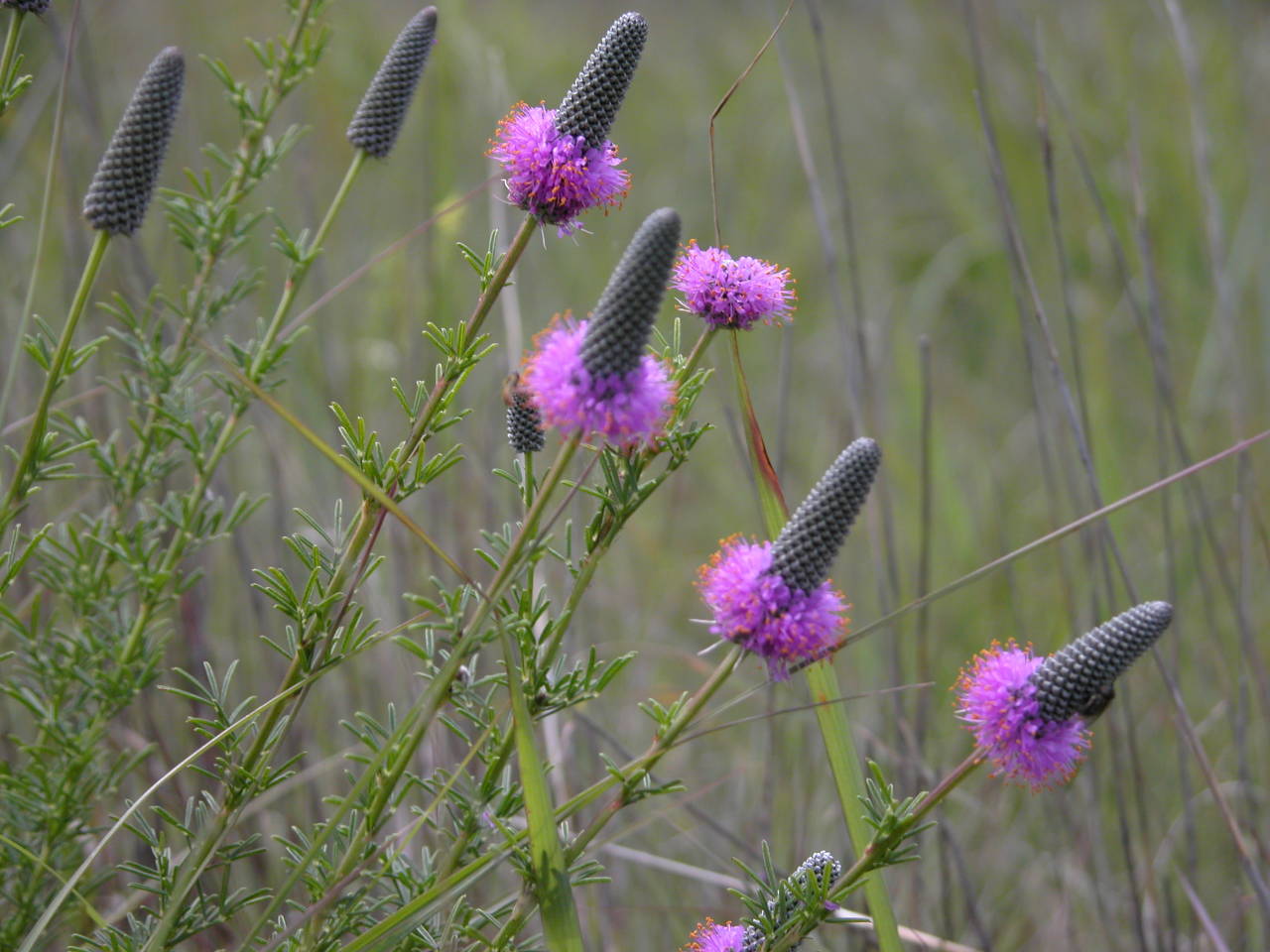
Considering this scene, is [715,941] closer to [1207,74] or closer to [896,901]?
[896,901]

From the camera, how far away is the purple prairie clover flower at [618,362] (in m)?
1.18

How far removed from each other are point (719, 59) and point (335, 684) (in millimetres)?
6006

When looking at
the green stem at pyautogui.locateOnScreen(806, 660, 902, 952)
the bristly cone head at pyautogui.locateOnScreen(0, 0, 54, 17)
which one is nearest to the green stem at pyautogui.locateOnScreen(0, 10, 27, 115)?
the bristly cone head at pyautogui.locateOnScreen(0, 0, 54, 17)

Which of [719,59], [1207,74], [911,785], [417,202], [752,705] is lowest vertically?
[911,785]

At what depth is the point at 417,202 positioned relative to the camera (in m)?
5.64

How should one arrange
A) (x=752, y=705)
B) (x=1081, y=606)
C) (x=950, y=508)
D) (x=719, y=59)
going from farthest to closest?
(x=719, y=59)
(x=950, y=508)
(x=1081, y=606)
(x=752, y=705)

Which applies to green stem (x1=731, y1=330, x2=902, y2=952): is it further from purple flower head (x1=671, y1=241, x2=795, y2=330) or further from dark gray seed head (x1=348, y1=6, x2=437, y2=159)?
dark gray seed head (x1=348, y1=6, x2=437, y2=159)

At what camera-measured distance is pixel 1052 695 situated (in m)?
1.42

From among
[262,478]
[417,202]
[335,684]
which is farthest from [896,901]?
[417,202]

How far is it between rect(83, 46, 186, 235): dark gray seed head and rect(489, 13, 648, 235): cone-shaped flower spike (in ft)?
1.83

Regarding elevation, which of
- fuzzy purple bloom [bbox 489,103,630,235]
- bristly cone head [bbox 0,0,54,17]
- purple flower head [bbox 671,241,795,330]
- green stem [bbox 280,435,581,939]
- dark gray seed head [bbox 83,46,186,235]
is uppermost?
bristly cone head [bbox 0,0,54,17]

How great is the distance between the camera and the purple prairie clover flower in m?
1.18

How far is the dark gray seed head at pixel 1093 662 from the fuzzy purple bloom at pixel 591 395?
25.5 inches

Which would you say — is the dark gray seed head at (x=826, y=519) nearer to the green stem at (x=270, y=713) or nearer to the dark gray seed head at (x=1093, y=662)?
the dark gray seed head at (x=1093, y=662)
